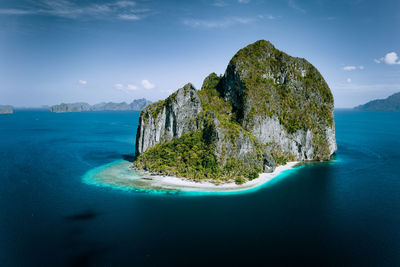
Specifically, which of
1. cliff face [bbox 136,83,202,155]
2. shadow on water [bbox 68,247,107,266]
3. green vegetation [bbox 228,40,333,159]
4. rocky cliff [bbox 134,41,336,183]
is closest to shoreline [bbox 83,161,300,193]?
rocky cliff [bbox 134,41,336,183]

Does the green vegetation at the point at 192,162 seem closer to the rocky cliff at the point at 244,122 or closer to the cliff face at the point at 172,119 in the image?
the rocky cliff at the point at 244,122

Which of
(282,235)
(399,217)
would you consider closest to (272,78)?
(399,217)

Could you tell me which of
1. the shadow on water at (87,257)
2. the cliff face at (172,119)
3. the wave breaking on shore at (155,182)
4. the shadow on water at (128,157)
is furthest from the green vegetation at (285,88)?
the shadow on water at (87,257)

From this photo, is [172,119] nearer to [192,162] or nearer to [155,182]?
[192,162]

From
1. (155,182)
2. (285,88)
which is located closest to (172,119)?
(155,182)

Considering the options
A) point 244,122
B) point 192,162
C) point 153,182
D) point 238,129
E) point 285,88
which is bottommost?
point 153,182

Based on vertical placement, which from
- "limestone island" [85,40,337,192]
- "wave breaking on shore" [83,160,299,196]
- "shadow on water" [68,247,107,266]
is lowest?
"shadow on water" [68,247,107,266]

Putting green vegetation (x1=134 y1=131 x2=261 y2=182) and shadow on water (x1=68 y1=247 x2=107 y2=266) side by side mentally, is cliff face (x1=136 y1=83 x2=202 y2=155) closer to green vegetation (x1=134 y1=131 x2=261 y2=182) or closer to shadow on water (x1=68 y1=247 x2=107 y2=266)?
green vegetation (x1=134 y1=131 x2=261 y2=182)
